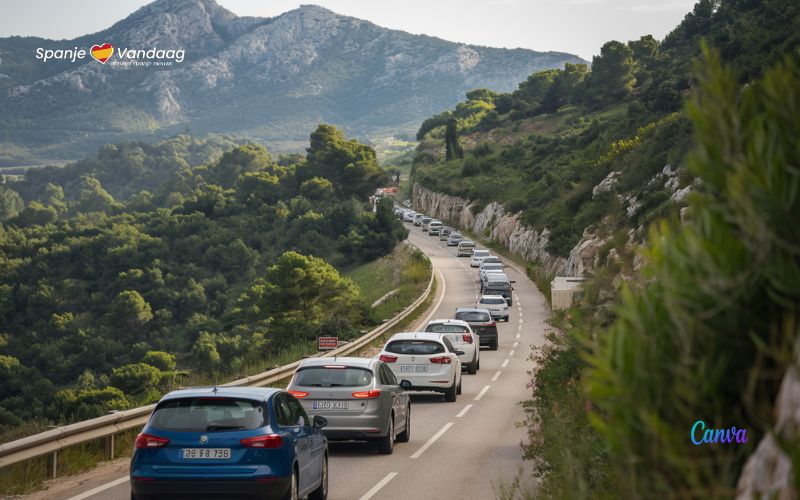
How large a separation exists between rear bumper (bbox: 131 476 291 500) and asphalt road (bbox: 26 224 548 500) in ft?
6.87

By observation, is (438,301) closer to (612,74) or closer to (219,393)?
(219,393)

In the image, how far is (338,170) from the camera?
129250 millimetres

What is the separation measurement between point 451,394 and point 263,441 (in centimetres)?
1417

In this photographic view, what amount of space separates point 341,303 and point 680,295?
50.8 m

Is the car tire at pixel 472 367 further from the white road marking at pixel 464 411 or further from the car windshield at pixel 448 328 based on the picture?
the white road marking at pixel 464 411

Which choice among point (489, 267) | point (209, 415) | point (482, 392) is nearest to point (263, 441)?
point (209, 415)

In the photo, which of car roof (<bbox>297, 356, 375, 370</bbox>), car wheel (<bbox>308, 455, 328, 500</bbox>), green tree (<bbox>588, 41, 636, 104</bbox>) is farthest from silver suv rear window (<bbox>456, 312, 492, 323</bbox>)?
green tree (<bbox>588, 41, 636, 104</bbox>)

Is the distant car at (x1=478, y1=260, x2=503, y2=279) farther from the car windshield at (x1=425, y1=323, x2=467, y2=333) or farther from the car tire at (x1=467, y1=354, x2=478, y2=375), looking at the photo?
the car windshield at (x1=425, y1=323, x2=467, y2=333)

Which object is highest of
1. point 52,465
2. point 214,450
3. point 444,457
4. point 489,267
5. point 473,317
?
point 214,450

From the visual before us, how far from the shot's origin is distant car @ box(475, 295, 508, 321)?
51.7 meters

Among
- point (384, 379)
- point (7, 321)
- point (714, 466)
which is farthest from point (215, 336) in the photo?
point (714, 466)

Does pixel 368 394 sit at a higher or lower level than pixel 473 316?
higher

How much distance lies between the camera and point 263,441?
1097 cm

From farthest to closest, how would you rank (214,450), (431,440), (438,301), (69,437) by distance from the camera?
(438,301)
(431,440)
(69,437)
(214,450)
